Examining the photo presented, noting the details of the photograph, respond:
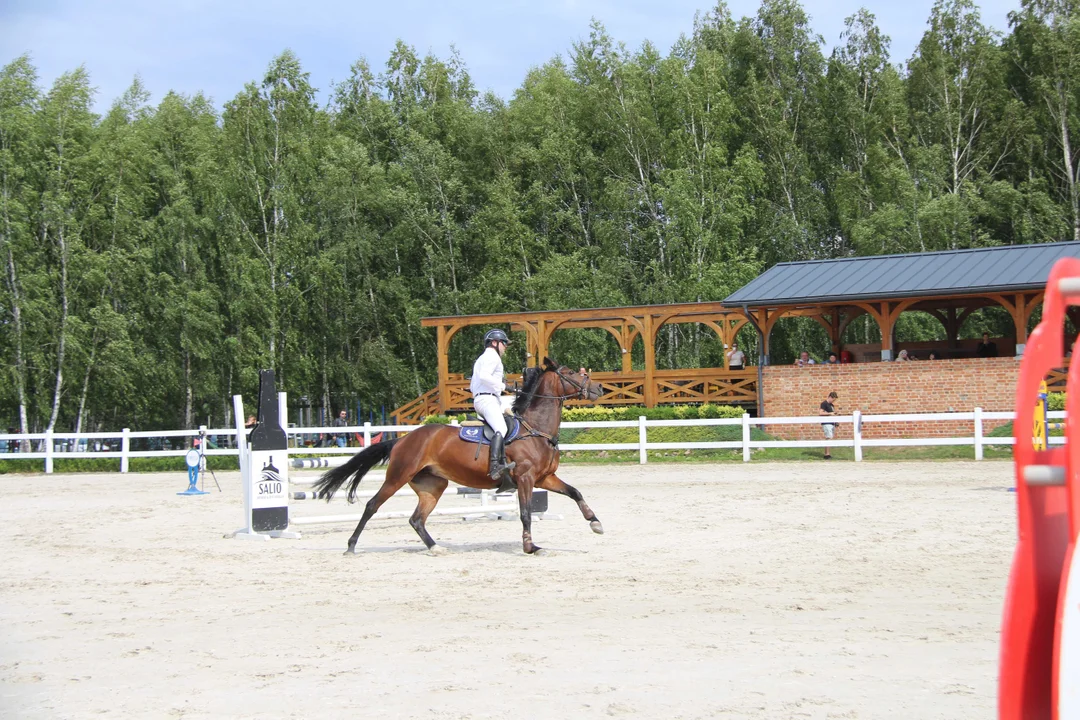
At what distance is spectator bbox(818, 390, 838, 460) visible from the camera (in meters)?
24.5

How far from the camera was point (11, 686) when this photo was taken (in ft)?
19.5

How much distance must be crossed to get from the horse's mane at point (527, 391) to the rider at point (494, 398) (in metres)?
0.20

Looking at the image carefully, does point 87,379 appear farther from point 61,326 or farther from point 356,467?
point 356,467

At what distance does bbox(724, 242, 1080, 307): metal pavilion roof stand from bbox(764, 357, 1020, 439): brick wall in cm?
173

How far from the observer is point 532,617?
765 cm

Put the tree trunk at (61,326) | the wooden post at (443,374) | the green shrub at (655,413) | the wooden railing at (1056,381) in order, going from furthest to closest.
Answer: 1. the tree trunk at (61,326)
2. the wooden post at (443,374)
3. the green shrub at (655,413)
4. the wooden railing at (1056,381)

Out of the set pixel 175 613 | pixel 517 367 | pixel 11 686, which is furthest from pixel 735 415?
pixel 11 686

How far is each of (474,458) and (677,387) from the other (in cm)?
2081

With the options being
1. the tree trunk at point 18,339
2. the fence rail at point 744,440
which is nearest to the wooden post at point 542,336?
the fence rail at point 744,440

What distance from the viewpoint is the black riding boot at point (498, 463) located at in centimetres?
1107

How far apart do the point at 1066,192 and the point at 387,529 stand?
114ft

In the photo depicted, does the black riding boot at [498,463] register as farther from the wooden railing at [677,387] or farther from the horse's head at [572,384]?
the wooden railing at [677,387]

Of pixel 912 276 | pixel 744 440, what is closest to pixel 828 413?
pixel 744 440

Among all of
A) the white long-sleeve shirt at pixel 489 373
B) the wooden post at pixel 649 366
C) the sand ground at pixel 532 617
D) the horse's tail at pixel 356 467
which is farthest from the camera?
the wooden post at pixel 649 366
